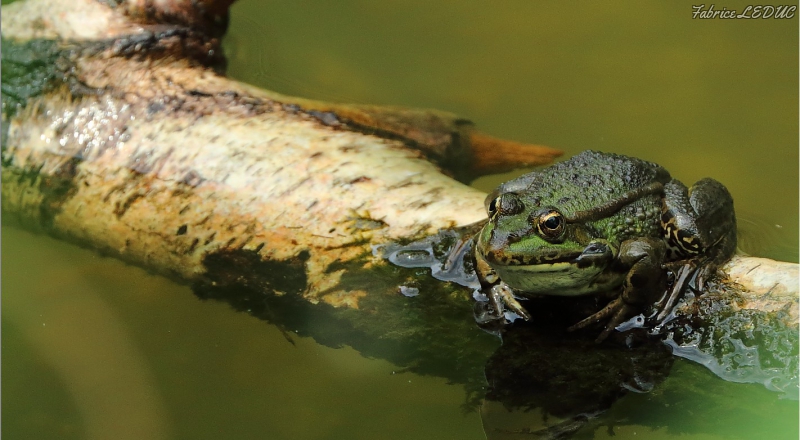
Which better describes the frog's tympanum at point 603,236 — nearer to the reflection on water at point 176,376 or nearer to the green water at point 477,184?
the green water at point 477,184

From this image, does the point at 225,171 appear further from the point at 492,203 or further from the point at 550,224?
the point at 550,224

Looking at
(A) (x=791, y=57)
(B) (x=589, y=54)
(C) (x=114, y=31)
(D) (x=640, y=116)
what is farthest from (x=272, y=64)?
(A) (x=791, y=57)

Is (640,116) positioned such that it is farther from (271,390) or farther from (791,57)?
(271,390)

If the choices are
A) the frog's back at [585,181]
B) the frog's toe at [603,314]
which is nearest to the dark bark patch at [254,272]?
the frog's back at [585,181]

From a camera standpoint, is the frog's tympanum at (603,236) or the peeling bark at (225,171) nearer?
the frog's tympanum at (603,236)

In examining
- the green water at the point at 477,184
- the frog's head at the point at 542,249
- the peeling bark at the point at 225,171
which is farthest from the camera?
the peeling bark at the point at 225,171

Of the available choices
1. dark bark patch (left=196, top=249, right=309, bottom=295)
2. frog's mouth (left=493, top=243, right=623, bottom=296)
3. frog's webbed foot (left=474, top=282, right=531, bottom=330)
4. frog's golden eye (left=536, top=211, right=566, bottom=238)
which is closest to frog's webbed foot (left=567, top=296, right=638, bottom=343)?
frog's mouth (left=493, top=243, right=623, bottom=296)
